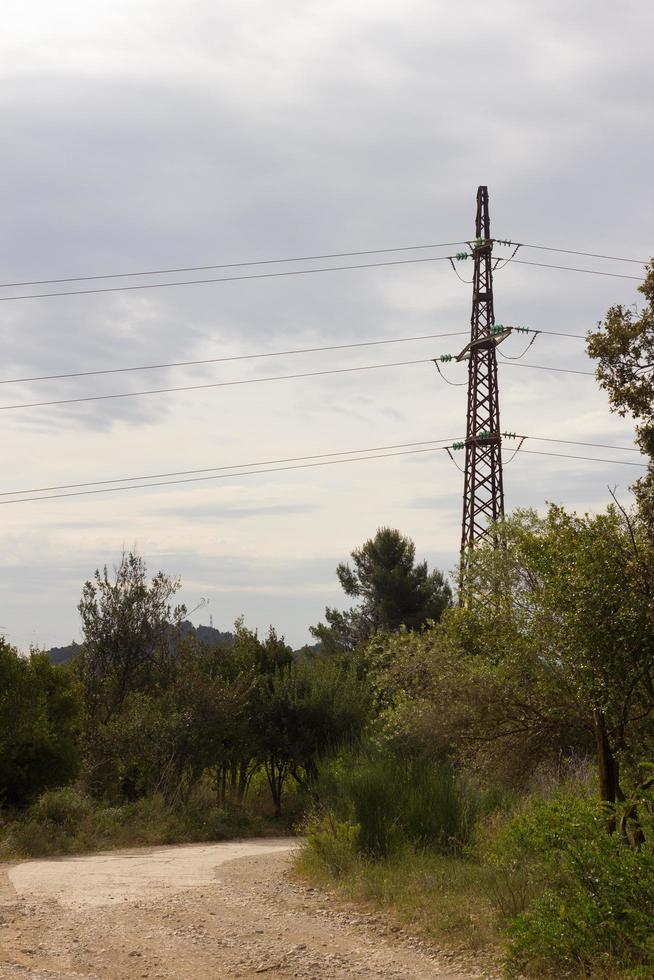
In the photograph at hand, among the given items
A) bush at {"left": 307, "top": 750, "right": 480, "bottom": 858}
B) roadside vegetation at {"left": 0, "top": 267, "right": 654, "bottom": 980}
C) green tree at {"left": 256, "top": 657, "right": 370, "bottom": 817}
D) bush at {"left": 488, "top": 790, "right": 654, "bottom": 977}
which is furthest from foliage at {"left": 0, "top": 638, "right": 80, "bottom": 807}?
bush at {"left": 488, "top": 790, "right": 654, "bottom": 977}

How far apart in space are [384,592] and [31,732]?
25744mm

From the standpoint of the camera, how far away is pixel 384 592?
1725 inches

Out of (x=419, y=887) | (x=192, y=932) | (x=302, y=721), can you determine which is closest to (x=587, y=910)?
(x=419, y=887)

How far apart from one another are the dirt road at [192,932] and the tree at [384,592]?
29.5 metres

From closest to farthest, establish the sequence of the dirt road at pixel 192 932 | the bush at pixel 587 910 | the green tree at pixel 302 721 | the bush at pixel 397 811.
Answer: the bush at pixel 587 910 → the dirt road at pixel 192 932 → the bush at pixel 397 811 → the green tree at pixel 302 721

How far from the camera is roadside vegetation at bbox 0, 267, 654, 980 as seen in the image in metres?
8.48

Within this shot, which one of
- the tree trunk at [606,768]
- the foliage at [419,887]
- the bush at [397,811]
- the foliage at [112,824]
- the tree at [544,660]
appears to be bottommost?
the foliage at [112,824]

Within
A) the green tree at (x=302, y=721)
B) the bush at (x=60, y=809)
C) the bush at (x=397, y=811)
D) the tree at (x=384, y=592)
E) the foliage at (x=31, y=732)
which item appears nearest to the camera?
the bush at (x=397, y=811)

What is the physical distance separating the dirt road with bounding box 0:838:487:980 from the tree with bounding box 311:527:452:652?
96.7 feet

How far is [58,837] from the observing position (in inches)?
715

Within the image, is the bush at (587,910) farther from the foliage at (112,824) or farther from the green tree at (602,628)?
the foliage at (112,824)

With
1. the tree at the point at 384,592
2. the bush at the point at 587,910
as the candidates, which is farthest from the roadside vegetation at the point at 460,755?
the tree at the point at 384,592

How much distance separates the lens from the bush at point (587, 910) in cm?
747

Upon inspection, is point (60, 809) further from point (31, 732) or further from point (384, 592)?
point (384, 592)
